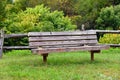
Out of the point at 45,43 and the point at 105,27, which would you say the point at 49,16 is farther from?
the point at 45,43

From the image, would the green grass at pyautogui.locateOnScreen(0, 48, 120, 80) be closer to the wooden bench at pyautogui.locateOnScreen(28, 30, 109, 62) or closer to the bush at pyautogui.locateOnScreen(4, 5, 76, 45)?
the wooden bench at pyautogui.locateOnScreen(28, 30, 109, 62)

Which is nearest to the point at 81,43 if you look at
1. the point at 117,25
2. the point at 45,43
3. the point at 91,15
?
the point at 45,43

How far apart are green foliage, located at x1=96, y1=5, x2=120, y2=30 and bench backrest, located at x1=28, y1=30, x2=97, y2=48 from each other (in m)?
17.5

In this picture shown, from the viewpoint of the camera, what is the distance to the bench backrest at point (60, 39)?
8727mm

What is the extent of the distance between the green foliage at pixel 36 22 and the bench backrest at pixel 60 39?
7.85 m

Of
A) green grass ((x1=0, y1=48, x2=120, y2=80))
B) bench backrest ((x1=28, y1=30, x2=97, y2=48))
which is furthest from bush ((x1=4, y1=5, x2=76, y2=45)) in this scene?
green grass ((x1=0, y1=48, x2=120, y2=80))

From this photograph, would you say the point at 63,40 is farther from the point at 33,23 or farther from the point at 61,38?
the point at 33,23

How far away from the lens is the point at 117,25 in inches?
1050

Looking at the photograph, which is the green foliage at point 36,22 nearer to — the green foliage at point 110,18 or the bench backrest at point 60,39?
the green foliage at point 110,18

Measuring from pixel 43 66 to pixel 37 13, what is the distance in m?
13.5

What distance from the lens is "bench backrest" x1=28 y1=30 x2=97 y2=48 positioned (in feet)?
→ 28.6

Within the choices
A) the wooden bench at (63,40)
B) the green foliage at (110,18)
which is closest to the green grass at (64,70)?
the wooden bench at (63,40)

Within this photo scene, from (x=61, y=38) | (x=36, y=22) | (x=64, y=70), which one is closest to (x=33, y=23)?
(x=36, y=22)

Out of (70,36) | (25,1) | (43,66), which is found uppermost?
(25,1)
